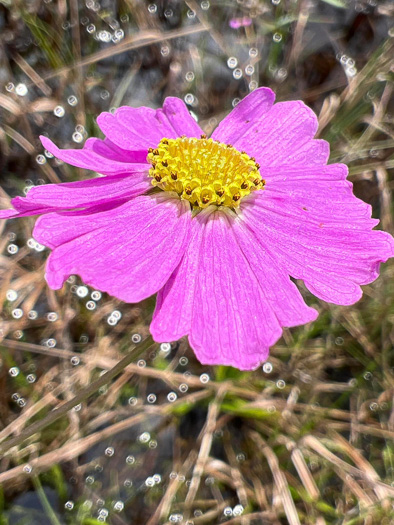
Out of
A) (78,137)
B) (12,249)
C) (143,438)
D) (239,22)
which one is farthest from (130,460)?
(239,22)

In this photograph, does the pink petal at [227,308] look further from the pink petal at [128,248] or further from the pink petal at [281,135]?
the pink petal at [281,135]

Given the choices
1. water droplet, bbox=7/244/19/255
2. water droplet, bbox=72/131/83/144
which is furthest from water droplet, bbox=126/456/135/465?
water droplet, bbox=72/131/83/144

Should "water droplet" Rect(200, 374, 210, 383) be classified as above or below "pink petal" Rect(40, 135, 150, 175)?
below

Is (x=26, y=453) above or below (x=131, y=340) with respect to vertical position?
below

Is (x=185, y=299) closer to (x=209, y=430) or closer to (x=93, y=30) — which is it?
(x=209, y=430)

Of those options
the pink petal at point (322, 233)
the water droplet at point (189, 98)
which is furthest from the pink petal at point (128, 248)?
the water droplet at point (189, 98)

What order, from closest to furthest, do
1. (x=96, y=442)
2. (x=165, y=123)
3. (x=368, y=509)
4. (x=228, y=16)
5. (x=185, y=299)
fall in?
(x=185, y=299) → (x=165, y=123) → (x=368, y=509) → (x=96, y=442) → (x=228, y=16)

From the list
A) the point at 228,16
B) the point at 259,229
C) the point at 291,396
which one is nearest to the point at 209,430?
the point at 291,396

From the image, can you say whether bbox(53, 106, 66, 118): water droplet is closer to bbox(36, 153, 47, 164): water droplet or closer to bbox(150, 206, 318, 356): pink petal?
bbox(36, 153, 47, 164): water droplet
